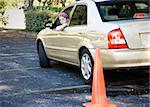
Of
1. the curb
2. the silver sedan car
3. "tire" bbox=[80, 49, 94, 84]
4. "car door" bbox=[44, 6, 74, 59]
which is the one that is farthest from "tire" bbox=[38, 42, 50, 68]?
the curb

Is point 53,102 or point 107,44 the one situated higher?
point 107,44

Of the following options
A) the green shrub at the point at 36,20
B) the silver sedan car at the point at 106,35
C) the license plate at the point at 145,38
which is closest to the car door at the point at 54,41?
the silver sedan car at the point at 106,35

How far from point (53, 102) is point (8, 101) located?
2.41 ft

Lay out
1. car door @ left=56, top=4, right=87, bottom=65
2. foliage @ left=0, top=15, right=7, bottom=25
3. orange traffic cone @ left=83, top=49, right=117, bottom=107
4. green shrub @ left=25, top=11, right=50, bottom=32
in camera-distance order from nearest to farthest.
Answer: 1. orange traffic cone @ left=83, top=49, right=117, bottom=107
2. car door @ left=56, top=4, right=87, bottom=65
3. green shrub @ left=25, top=11, right=50, bottom=32
4. foliage @ left=0, top=15, right=7, bottom=25

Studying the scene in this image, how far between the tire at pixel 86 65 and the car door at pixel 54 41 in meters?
1.15

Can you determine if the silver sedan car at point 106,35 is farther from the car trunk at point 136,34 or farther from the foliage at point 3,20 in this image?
the foliage at point 3,20

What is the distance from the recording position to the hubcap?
7529 mm

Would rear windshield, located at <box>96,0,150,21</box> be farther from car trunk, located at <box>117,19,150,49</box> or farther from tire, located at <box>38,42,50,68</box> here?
tire, located at <box>38,42,50,68</box>

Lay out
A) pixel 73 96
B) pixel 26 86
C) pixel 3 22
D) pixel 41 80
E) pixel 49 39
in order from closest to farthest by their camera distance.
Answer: pixel 73 96 < pixel 26 86 < pixel 41 80 < pixel 49 39 < pixel 3 22

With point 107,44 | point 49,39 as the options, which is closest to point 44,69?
point 49,39

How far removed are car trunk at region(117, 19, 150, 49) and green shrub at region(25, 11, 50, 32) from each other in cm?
1422

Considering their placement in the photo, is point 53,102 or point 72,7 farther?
point 72,7

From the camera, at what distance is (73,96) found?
22.2ft

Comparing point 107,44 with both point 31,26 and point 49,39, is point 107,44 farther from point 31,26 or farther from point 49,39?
point 31,26
